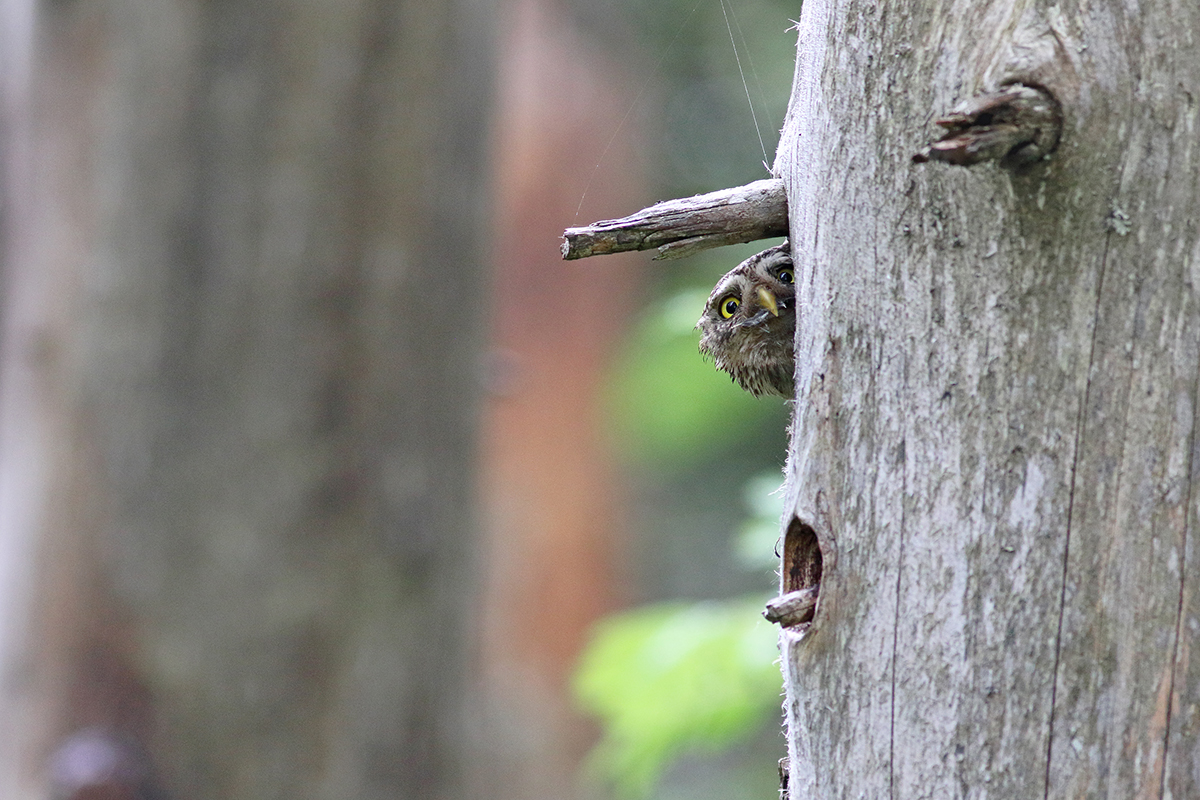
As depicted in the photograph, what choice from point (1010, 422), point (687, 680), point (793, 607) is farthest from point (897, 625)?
point (687, 680)

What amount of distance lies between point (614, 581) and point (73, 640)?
630 cm

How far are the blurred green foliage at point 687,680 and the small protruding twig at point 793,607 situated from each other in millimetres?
2044

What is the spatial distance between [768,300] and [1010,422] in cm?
94

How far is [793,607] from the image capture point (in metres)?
1.45

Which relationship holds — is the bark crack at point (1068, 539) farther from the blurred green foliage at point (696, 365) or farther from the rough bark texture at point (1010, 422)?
the blurred green foliage at point (696, 365)

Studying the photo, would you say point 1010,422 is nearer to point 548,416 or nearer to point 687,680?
point 687,680

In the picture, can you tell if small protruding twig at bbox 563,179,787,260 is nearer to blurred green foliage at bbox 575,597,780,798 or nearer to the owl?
the owl

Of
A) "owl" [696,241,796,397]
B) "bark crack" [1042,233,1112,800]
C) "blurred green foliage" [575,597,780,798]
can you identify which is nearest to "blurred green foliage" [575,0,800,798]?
"blurred green foliage" [575,597,780,798]

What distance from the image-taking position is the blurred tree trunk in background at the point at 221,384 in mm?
4105

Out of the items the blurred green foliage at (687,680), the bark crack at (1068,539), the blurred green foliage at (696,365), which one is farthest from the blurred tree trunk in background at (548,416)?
the bark crack at (1068,539)

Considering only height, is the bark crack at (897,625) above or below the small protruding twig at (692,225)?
below

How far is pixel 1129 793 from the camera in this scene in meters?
1.27

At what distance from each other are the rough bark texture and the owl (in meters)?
0.73

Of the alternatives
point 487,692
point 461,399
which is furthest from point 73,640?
point 487,692
